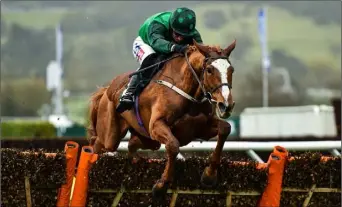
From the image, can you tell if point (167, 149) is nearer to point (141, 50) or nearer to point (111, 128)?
point (141, 50)

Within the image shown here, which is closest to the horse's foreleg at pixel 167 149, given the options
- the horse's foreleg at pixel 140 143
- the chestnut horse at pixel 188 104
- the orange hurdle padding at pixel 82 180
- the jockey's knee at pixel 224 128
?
the chestnut horse at pixel 188 104

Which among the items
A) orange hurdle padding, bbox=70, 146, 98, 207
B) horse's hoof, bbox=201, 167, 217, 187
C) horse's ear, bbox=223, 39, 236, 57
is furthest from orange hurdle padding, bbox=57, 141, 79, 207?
horse's ear, bbox=223, 39, 236, 57

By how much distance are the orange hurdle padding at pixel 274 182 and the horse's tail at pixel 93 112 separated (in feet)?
7.56

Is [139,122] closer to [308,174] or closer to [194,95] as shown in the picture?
[194,95]

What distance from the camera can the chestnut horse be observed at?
187 inches

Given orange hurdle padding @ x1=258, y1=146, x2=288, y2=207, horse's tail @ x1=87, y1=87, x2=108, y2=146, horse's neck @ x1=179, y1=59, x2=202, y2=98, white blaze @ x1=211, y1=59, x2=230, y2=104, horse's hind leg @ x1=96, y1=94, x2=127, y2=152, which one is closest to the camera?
white blaze @ x1=211, y1=59, x2=230, y2=104

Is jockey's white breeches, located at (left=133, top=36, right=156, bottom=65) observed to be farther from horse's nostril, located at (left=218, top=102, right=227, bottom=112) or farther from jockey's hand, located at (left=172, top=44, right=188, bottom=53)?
horse's nostril, located at (left=218, top=102, right=227, bottom=112)

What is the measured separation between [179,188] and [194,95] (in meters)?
0.77

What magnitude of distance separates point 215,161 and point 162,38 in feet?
3.84

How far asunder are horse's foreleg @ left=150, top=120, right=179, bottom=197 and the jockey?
0.63m

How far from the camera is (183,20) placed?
5359 millimetres

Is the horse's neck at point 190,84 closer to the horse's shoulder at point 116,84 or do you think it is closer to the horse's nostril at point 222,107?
the horse's nostril at point 222,107

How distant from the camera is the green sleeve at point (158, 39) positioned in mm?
5417

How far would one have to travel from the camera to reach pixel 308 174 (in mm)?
5012
